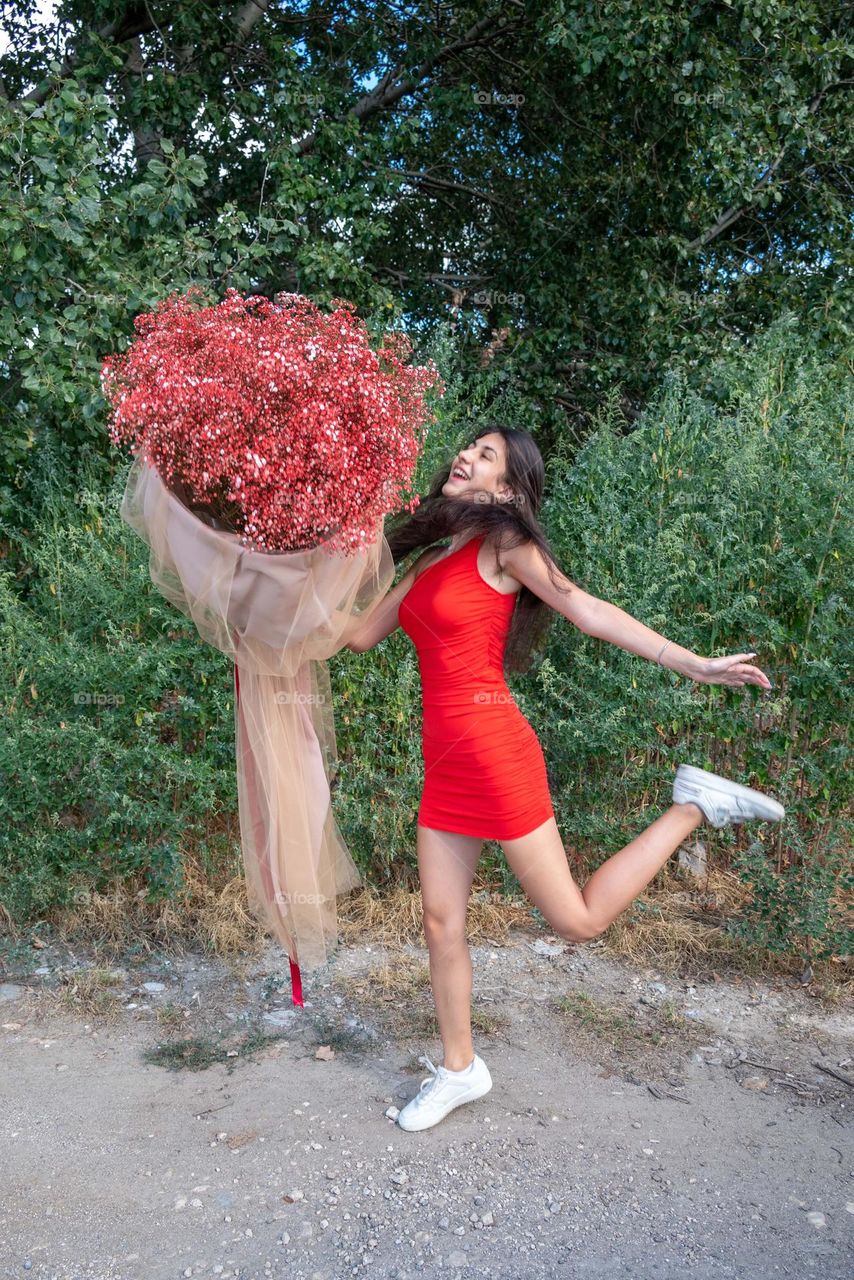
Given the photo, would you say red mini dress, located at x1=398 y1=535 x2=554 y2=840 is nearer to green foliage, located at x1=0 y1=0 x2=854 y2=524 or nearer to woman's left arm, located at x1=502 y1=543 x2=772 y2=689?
woman's left arm, located at x1=502 y1=543 x2=772 y2=689

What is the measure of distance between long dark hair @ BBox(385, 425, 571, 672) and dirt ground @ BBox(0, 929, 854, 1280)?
161 cm

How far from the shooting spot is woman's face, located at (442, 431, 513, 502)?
3.21m

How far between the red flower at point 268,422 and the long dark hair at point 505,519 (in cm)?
39

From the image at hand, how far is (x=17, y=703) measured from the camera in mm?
4895

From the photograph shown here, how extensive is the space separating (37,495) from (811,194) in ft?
18.8

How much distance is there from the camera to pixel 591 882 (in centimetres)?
322

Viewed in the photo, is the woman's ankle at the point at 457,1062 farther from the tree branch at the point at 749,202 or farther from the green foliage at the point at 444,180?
the tree branch at the point at 749,202

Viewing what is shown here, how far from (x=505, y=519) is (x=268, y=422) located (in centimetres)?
87

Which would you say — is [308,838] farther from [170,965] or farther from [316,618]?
[170,965]

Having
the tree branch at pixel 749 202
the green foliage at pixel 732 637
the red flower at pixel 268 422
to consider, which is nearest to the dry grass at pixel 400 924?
the green foliage at pixel 732 637

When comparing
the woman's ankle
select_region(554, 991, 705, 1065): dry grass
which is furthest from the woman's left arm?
select_region(554, 991, 705, 1065): dry grass

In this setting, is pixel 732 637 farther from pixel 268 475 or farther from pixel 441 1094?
pixel 268 475

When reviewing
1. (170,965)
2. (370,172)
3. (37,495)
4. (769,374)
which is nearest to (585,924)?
(170,965)

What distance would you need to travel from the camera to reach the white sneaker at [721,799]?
321cm
